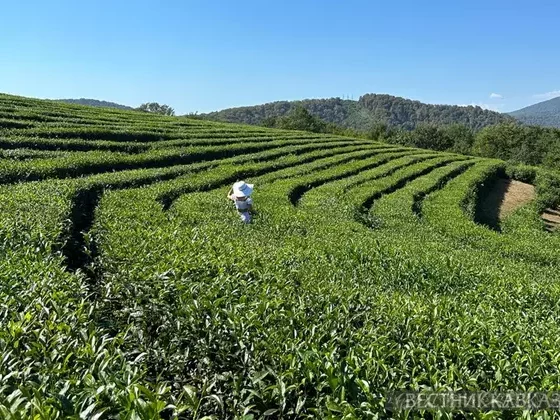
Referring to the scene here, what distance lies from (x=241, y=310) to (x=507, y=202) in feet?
103

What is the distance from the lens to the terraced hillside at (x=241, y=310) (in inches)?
145

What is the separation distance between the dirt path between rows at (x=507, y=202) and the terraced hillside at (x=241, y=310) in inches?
413

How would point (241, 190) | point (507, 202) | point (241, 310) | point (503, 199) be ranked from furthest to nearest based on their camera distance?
point (503, 199)
point (507, 202)
point (241, 190)
point (241, 310)

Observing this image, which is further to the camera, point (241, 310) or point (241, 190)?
point (241, 190)

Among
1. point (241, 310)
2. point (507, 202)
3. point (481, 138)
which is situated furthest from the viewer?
point (481, 138)

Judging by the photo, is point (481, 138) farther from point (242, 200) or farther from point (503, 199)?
point (242, 200)

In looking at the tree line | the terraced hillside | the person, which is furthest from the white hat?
the tree line

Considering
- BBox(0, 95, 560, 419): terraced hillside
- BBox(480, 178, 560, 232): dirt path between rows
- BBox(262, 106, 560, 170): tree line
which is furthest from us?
BBox(262, 106, 560, 170): tree line

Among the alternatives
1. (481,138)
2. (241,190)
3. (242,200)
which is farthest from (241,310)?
(481,138)

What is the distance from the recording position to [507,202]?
1240 inches

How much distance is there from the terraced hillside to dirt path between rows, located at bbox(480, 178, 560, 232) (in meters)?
10.5

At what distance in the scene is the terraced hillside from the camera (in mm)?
3693

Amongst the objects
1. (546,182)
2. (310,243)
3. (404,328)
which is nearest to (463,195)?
(546,182)

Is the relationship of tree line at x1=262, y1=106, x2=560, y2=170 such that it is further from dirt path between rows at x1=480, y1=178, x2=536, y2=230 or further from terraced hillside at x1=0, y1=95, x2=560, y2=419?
terraced hillside at x1=0, y1=95, x2=560, y2=419
